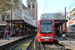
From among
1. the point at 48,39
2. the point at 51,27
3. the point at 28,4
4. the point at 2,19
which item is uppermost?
the point at 28,4

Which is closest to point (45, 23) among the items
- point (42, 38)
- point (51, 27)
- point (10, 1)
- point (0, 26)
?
point (51, 27)

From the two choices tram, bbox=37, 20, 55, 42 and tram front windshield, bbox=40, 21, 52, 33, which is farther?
tram front windshield, bbox=40, 21, 52, 33

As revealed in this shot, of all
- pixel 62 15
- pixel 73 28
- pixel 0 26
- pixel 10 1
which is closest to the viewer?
pixel 10 1

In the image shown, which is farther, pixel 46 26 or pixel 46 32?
pixel 46 26

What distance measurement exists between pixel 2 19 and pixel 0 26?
7.91 ft

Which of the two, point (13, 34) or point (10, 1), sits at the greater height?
point (10, 1)

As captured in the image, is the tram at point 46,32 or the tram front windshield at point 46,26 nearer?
the tram at point 46,32

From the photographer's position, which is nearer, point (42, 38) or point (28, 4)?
point (42, 38)

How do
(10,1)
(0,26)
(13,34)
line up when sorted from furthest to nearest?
(0,26) → (13,34) → (10,1)

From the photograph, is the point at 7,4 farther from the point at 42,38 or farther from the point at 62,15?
the point at 62,15

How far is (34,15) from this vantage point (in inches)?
4038

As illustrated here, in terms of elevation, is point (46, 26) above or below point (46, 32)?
above

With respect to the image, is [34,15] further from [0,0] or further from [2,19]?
[0,0]

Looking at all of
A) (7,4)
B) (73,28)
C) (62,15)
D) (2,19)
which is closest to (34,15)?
(62,15)
